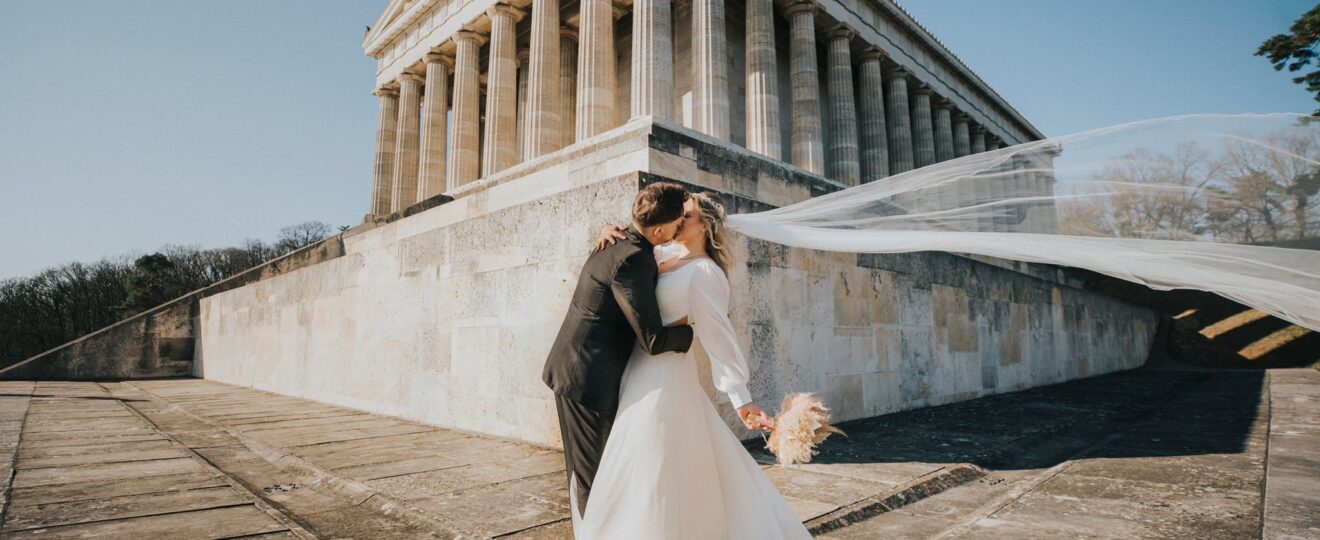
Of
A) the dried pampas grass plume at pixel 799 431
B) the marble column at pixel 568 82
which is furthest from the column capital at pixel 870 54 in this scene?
the dried pampas grass plume at pixel 799 431

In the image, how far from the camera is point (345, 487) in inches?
155

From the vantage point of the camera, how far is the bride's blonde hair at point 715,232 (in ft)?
9.09

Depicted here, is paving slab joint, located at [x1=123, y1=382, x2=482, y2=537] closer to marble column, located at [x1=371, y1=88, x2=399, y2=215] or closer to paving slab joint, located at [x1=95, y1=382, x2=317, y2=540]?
paving slab joint, located at [x1=95, y1=382, x2=317, y2=540]

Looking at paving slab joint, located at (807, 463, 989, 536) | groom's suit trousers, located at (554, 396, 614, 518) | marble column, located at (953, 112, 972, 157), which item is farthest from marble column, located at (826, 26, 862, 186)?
groom's suit trousers, located at (554, 396, 614, 518)

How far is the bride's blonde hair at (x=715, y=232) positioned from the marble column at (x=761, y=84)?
51.8 feet

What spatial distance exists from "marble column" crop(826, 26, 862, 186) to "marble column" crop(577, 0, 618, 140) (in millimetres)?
10073

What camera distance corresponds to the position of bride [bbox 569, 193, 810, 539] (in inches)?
91.8

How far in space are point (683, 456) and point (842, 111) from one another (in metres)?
23.1

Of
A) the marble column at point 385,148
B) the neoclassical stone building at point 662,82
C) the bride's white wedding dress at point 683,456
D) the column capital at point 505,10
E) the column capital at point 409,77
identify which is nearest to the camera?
the bride's white wedding dress at point 683,456

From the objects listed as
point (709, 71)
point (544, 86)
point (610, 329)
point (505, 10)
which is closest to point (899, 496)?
point (610, 329)

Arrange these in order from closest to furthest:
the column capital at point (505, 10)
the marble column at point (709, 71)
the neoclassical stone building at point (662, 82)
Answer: the marble column at point (709, 71)
the neoclassical stone building at point (662, 82)
the column capital at point (505, 10)

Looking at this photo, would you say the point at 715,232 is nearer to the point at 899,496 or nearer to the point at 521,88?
the point at 899,496

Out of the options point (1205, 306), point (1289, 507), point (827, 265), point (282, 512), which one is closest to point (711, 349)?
point (282, 512)

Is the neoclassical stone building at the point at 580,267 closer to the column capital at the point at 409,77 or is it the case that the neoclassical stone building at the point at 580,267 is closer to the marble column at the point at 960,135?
the column capital at the point at 409,77
